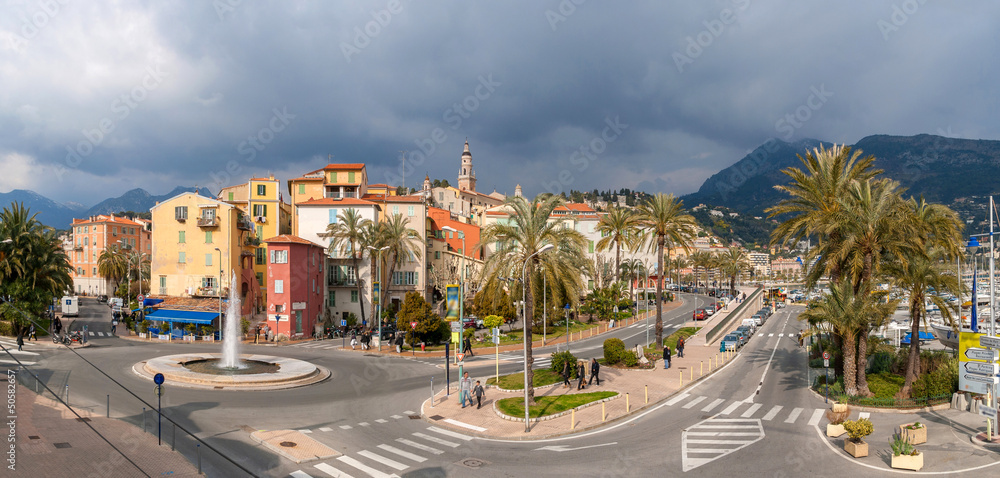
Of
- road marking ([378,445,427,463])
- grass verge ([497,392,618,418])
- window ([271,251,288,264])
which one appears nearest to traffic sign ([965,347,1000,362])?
grass verge ([497,392,618,418])

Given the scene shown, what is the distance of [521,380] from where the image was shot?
2762cm

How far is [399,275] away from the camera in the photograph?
6303 cm

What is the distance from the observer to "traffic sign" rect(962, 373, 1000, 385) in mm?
18516

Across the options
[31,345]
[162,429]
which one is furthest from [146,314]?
[162,429]

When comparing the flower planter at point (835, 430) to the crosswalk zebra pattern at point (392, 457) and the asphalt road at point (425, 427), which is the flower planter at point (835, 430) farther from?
the crosswalk zebra pattern at point (392, 457)

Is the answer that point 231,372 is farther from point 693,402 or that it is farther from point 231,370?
point 693,402

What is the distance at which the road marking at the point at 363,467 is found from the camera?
1494 centimetres

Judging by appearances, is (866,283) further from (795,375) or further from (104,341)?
(104,341)

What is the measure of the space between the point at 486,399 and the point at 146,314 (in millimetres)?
40906

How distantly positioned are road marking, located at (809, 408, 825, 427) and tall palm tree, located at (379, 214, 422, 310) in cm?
3904

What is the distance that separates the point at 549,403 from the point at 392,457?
9156 mm

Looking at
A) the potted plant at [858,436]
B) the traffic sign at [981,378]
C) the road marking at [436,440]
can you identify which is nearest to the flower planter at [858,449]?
the potted plant at [858,436]

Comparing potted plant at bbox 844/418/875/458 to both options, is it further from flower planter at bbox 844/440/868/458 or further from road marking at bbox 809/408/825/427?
road marking at bbox 809/408/825/427

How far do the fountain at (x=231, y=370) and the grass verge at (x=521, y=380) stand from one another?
9828mm
